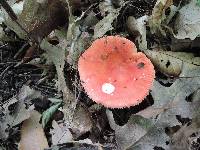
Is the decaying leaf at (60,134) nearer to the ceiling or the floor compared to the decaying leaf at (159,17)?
nearer to the floor

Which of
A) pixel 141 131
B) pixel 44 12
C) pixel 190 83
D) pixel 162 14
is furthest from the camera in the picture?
pixel 44 12

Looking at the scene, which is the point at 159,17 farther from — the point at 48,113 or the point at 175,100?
the point at 48,113

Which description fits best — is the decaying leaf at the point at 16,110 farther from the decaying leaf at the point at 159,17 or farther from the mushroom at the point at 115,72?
the decaying leaf at the point at 159,17

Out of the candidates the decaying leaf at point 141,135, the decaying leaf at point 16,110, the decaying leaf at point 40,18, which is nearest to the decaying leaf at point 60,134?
the decaying leaf at point 16,110

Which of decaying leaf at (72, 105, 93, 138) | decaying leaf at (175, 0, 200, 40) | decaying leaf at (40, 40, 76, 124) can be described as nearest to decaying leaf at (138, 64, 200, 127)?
decaying leaf at (175, 0, 200, 40)

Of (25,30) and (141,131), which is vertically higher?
(25,30)

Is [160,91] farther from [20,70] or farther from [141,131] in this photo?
[20,70]

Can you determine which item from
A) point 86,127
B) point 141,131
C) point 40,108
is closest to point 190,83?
point 141,131

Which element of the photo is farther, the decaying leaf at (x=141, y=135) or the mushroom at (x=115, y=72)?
the mushroom at (x=115, y=72)
